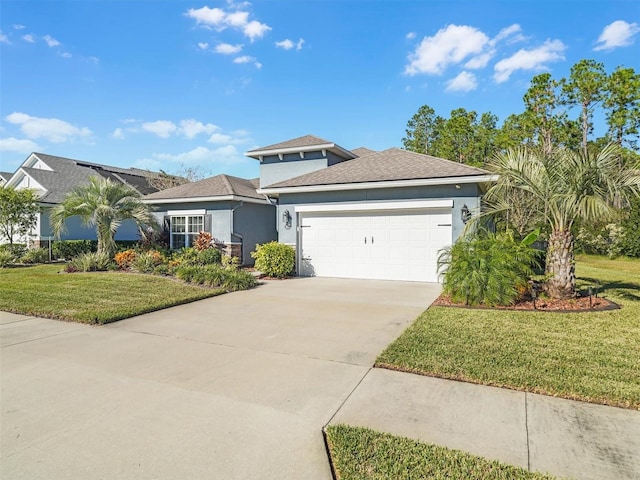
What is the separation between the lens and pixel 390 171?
12.4m

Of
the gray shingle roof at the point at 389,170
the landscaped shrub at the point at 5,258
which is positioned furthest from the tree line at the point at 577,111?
the landscaped shrub at the point at 5,258

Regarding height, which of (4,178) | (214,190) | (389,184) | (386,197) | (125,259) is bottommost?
(125,259)

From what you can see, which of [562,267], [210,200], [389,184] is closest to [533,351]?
[562,267]

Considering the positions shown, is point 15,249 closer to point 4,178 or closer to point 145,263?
point 145,263

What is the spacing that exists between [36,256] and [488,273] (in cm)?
1842

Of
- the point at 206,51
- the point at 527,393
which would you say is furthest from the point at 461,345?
the point at 206,51

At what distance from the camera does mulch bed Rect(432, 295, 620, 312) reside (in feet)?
24.0

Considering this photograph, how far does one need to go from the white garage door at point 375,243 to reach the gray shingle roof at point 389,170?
1.11m

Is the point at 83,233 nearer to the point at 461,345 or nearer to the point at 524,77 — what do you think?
the point at 461,345

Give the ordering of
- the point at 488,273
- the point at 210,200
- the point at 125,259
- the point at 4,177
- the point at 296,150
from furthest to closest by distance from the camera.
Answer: the point at 4,177, the point at 296,150, the point at 210,200, the point at 125,259, the point at 488,273

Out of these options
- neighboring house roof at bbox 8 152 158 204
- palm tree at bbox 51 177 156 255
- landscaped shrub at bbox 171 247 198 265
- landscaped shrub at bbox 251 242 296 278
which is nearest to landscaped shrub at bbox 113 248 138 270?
palm tree at bbox 51 177 156 255

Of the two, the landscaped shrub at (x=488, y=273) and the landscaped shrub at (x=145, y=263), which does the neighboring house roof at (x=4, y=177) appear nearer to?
the landscaped shrub at (x=145, y=263)

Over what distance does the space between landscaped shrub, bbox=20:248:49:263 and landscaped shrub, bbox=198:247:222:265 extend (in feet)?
26.7

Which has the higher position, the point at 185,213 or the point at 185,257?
the point at 185,213
